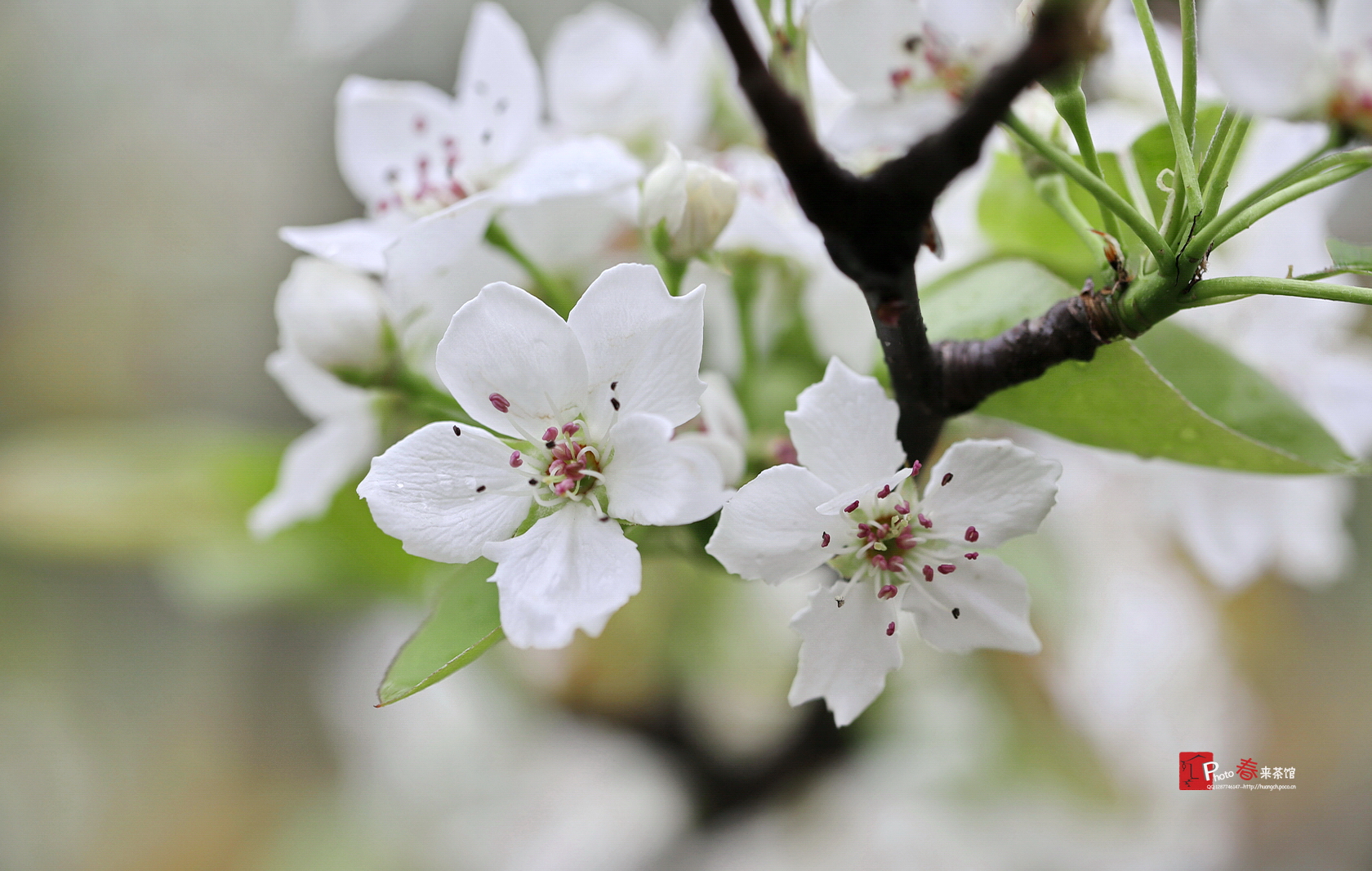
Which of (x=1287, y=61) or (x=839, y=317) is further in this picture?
(x=839, y=317)

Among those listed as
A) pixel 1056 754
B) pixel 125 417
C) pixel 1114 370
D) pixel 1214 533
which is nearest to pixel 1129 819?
pixel 1056 754

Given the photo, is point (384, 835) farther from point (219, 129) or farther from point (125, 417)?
point (219, 129)

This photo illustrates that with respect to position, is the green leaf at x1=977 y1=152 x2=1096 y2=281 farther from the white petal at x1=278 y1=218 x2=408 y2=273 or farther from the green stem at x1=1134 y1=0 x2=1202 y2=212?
the white petal at x1=278 y1=218 x2=408 y2=273

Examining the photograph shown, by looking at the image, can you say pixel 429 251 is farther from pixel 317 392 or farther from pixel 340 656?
pixel 340 656

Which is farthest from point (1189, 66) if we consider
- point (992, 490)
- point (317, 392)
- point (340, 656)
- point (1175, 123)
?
point (340, 656)

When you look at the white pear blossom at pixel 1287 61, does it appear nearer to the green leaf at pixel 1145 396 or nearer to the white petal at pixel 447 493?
the green leaf at pixel 1145 396

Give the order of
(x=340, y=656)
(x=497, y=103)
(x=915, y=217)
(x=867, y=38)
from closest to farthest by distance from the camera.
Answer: (x=915, y=217) < (x=867, y=38) < (x=497, y=103) < (x=340, y=656)
